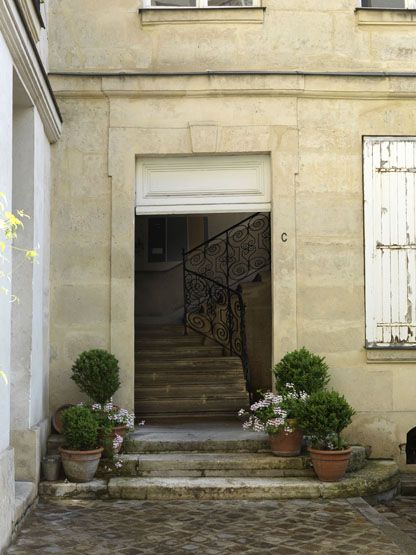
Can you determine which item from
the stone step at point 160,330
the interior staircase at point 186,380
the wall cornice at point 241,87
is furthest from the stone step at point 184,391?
the wall cornice at point 241,87

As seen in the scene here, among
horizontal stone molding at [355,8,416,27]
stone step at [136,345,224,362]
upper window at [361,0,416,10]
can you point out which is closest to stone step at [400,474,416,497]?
stone step at [136,345,224,362]

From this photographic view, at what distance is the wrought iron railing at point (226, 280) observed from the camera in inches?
471

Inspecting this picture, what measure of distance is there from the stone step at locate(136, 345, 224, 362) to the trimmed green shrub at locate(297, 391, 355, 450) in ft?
11.6

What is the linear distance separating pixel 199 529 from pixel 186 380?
393cm

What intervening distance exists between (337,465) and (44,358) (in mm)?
3253

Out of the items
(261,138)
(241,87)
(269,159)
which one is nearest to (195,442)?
(269,159)

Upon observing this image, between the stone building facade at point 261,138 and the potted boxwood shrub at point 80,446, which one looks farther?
the stone building facade at point 261,138

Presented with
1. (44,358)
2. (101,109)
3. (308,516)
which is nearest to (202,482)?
(308,516)

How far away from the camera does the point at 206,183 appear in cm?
889

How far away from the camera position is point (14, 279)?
714 centimetres

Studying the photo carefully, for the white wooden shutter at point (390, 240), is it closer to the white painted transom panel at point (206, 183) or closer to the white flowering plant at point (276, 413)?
the white painted transom panel at point (206, 183)

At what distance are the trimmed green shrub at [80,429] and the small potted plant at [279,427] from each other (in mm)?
1703

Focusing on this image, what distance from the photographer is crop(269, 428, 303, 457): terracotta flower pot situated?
7.70m

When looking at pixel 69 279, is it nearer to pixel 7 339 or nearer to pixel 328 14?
pixel 7 339
